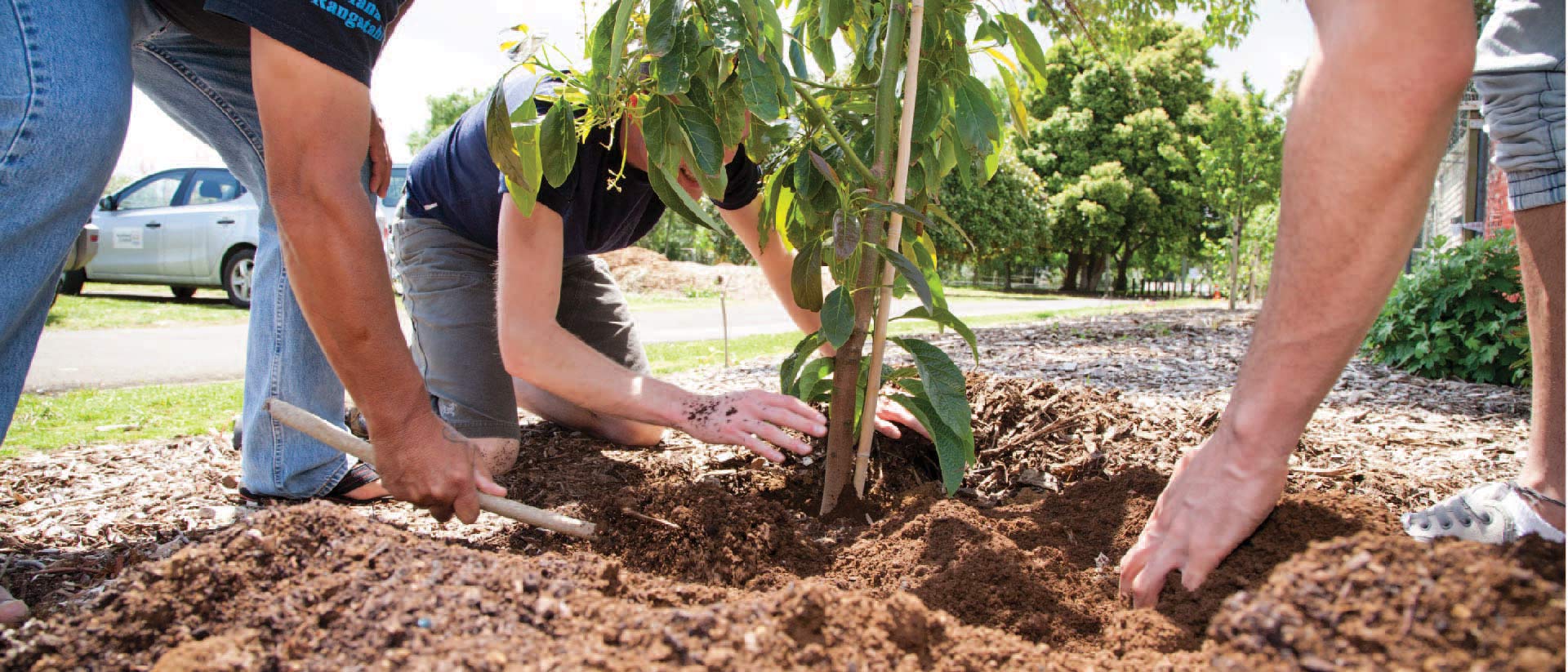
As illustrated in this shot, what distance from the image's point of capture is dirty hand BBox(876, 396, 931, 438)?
2.30 m

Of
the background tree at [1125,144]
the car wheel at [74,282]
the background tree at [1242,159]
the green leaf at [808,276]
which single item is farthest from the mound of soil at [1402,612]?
the background tree at [1125,144]

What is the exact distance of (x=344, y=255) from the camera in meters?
1.55

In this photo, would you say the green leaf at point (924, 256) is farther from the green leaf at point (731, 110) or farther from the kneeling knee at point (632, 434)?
the kneeling knee at point (632, 434)

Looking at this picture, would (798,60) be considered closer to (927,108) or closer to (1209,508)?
(927,108)

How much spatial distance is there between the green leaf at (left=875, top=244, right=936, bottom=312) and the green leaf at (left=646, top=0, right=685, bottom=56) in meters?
0.61

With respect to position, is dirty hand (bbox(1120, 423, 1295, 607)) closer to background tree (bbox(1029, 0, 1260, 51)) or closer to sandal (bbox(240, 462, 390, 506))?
sandal (bbox(240, 462, 390, 506))

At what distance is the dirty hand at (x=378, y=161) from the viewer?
2.39m

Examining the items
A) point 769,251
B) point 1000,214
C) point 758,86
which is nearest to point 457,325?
point 769,251

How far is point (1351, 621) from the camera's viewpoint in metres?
0.91

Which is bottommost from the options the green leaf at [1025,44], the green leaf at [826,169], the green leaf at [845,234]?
the green leaf at [845,234]

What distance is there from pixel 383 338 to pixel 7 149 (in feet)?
2.18

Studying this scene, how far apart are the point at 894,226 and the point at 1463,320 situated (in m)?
4.81

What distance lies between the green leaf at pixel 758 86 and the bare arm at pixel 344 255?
728 millimetres

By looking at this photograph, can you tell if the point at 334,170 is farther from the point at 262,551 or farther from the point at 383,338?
the point at 262,551
